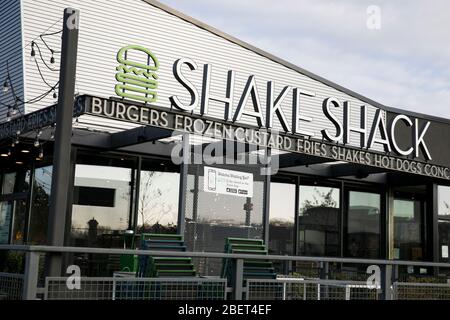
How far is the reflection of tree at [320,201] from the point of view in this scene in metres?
15.7

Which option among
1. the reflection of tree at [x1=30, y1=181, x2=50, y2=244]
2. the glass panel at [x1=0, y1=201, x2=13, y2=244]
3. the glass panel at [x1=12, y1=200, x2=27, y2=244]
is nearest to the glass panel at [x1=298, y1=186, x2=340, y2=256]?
the reflection of tree at [x1=30, y1=181, x2=50, y2=244]

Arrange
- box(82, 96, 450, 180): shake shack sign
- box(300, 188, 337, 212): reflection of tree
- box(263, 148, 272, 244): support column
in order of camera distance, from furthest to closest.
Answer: box(300, 188, 337, 212): reflection of tree → box(263, 148, 272, 244): support column → box(82, 96, 450, 180): shake shack sign

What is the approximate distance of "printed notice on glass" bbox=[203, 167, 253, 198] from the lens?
12164mm

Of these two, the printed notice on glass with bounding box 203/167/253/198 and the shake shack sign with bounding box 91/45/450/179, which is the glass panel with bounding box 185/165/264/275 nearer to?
the printed notice on glass with bounding box 203/167/253/198

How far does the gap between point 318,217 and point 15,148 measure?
294 inches

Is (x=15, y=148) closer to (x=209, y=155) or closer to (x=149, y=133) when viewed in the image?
(x=149, y=133)

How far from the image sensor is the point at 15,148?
12.9 meters

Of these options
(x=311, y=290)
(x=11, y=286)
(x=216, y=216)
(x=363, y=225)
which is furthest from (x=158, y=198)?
(x=11, y=286)

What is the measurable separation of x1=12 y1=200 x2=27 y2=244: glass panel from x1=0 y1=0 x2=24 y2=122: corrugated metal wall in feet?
6.08

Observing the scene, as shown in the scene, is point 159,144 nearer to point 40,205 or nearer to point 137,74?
point 137,74

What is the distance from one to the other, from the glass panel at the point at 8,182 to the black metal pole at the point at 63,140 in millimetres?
Result: 7144

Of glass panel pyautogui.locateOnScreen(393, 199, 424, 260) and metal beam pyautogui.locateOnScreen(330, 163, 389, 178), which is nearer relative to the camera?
metal beam pyautogui.locateOnScreen(330, 163, 389, 178)

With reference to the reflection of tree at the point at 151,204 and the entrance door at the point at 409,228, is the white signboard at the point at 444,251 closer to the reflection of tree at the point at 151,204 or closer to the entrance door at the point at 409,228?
the entrance door at the point at 409,228
